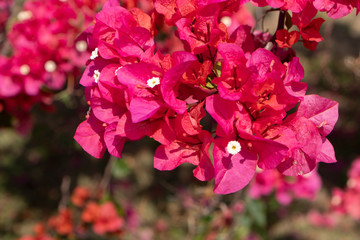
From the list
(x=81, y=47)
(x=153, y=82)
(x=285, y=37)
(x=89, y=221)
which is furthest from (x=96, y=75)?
(x=89, y=221)

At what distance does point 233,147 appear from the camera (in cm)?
57

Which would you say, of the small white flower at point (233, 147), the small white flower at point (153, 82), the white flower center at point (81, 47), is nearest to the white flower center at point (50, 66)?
the white flower center at point (81, 47)

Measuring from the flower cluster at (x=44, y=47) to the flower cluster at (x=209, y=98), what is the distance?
707 mm

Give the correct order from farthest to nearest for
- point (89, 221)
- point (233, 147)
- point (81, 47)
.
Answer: point (89, 221) → point (81, 47) → point (233, 147)

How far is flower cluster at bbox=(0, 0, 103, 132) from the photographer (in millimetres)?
1298

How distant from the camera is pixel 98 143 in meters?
0.67

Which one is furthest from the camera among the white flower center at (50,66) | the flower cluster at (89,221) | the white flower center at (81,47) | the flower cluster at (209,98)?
the flower cluster at (89,221)

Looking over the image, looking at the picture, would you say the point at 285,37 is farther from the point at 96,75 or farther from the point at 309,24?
the point at 96,75

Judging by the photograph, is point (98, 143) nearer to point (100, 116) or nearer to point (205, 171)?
point (100, 116)

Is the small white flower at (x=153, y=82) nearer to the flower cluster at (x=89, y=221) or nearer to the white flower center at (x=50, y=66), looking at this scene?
the white flower center at (x=50, y=66)

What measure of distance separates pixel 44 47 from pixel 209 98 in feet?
3.21

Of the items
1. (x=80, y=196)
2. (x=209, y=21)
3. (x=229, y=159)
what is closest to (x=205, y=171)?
(x=229, y=159)

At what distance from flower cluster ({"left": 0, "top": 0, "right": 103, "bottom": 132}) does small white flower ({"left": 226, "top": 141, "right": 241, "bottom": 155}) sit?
2.87 feet

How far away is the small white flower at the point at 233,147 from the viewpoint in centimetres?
57
